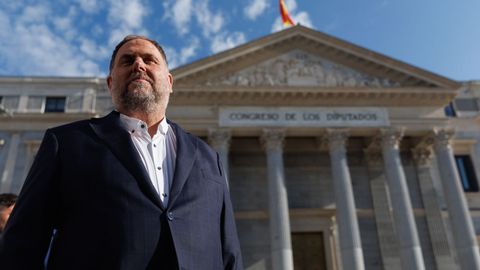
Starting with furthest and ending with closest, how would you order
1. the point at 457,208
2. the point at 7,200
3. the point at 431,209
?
the point at 431,209 → the point at 457,208 → the point at 7,200

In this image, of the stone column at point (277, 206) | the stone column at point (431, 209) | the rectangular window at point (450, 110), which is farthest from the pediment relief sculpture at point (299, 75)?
the rectangular window at point (450, 110)

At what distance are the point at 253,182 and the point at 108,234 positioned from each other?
942 inches

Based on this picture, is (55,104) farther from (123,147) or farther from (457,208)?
(123,147)

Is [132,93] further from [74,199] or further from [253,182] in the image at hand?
[253,182]

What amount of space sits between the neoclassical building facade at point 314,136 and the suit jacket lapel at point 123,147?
63.7ft

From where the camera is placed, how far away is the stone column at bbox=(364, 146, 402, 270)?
24.1 metres

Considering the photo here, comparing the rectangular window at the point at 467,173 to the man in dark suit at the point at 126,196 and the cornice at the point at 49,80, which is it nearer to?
the cornice at the point at 49,80

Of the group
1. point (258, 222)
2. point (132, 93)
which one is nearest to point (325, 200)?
point (258, 222)

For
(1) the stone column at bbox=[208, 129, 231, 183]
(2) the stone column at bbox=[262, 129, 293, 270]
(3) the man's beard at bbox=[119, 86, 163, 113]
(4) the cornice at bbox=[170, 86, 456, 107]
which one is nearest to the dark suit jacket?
(3) the man's beard at bbox=[119, 86, 163, 113]

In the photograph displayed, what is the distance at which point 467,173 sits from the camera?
27.6m

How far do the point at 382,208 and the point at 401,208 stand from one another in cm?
382

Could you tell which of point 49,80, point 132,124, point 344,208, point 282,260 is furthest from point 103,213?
point 49,80

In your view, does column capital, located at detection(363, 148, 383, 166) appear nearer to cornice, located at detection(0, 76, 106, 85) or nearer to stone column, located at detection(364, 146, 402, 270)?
stone column, located at detection(364, 146, 402, 270)

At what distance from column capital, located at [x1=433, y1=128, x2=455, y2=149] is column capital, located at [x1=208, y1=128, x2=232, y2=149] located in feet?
39.3
